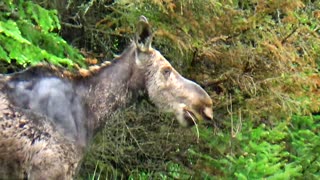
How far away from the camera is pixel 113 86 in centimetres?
877

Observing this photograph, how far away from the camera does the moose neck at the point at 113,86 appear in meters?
8.72

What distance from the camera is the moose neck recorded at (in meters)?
8.72

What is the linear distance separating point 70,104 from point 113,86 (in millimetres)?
557

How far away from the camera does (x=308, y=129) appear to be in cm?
1273

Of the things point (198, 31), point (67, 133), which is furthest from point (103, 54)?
point (67, 133)

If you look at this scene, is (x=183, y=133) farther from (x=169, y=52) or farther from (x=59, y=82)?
(x=59, y=82)

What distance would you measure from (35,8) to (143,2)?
4.31 feet

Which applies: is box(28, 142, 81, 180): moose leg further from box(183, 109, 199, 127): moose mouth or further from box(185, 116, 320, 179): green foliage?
box(185, 116, 320, 179): green foliage

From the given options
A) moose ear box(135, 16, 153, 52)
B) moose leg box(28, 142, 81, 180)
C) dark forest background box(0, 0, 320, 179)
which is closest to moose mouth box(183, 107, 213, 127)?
moose ear box(135, 16, 153, 52)

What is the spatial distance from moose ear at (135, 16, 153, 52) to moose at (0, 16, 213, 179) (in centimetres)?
1

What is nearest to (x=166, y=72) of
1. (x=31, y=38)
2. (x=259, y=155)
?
(x=31, y=38)

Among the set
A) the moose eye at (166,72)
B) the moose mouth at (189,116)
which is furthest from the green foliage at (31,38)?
the moose mouth at (189,116)

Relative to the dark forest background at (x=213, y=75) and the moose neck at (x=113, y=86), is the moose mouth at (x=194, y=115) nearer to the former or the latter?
the moose neck at (x=113, y=86)

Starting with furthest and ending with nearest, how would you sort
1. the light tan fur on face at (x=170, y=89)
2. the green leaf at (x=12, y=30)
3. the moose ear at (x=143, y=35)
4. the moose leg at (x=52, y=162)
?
the green leaf at (x=12, y=30)
the light tan fur on face at (x=170, y=89)
the moose ear at (x=143, y=35)
the moose leg at (x=52, y=162)
